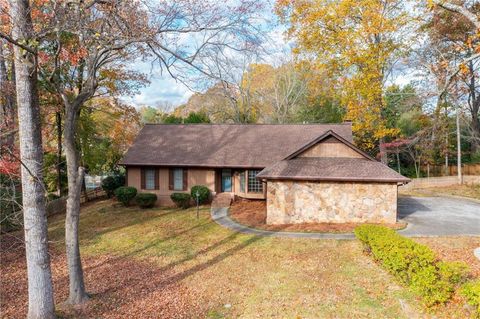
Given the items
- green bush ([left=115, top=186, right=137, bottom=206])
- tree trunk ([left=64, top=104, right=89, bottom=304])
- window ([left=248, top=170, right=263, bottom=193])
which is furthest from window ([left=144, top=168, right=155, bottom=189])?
tree trunk ([left=64, top=104, right=89, bottom=304])

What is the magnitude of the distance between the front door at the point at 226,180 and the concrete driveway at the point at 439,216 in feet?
36.2

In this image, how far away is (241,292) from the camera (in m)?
9.12

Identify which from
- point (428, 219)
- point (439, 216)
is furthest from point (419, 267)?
point (439, 216)

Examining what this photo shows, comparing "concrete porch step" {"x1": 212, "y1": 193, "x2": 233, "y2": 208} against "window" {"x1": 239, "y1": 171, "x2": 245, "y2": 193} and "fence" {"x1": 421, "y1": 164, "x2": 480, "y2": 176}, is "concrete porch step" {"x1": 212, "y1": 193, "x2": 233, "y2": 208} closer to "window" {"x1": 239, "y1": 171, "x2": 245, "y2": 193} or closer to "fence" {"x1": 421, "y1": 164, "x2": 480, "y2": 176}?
"window" {"x1": 239, "y1": 171, "x2": 245, "y2": 193}

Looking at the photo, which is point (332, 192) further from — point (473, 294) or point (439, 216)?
point (473, 294)

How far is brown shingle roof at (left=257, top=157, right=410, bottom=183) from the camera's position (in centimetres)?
1552

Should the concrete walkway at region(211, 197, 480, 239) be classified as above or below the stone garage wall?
below

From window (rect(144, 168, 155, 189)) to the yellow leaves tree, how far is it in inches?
589

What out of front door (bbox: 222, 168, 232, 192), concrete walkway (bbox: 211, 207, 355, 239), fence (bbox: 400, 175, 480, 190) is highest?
front door (bbox: 222, 168, 232, 192)

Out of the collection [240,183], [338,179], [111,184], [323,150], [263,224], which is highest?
[323,150]

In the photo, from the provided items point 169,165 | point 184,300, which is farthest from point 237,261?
point 169,165

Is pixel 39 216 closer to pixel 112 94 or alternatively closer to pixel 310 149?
pixel 310 149

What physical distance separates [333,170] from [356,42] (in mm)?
13251

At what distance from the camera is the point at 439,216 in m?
17.3
